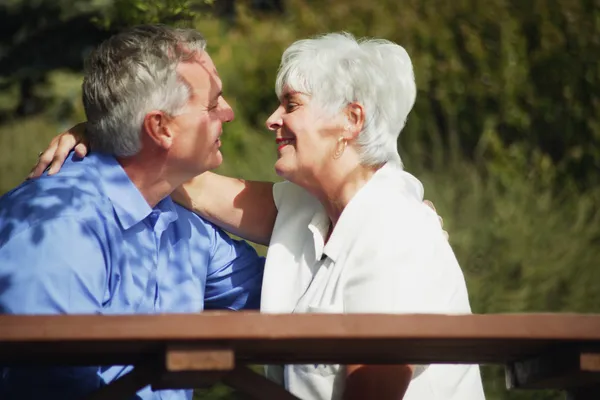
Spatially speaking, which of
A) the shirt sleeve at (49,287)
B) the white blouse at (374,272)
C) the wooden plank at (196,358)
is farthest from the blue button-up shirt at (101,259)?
the wooden plank at (196,358)

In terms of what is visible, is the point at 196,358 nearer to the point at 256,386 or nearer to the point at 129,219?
the point at 256,386

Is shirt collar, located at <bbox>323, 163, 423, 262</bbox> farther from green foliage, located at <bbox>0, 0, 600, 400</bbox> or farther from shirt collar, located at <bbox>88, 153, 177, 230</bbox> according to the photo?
green foliage, located at <bbox>0, 0, 600, 400</bbox>

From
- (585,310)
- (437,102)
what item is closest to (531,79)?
(437,102)

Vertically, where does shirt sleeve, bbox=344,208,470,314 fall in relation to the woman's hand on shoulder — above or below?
below

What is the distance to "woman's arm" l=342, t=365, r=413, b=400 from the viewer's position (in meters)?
3.43

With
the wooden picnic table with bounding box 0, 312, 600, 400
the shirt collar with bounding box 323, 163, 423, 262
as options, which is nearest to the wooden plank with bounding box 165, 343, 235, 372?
the wooden picnic table with bounding box 0, 312, 600, 400

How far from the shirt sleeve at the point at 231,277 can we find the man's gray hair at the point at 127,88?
0.50 m

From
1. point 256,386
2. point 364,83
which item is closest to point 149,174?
point 364,83

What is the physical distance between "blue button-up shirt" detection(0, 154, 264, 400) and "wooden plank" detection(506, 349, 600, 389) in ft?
3.67

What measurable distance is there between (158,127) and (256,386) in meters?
1.25

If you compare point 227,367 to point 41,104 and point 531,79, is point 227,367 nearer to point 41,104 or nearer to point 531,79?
point 531,79

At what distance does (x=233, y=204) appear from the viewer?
436cm

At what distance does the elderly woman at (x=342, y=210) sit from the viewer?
3703mm

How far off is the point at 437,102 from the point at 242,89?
6.00 feet
